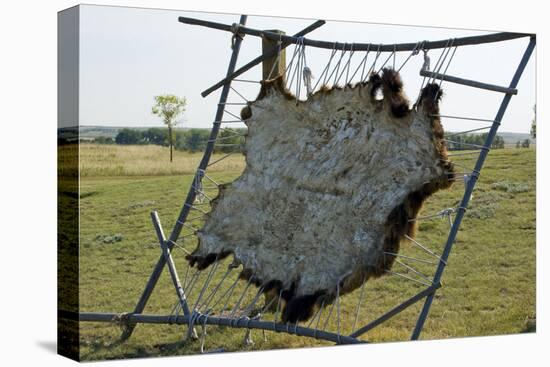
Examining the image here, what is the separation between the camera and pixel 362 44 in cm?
561

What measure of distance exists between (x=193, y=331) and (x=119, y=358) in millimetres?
690

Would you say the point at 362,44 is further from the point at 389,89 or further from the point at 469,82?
the point at 469,82

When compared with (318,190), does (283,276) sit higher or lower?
lower

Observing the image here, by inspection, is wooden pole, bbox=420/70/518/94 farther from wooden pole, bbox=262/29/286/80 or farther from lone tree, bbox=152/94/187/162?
lone tree, bbox=152/94/187/162

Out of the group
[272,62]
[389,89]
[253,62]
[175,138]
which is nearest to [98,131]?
[175,138]

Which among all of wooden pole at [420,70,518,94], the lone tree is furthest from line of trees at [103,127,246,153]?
wooden pole at [420,70,518,94]

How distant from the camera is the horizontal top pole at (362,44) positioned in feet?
17.2

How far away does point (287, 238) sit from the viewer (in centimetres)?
545

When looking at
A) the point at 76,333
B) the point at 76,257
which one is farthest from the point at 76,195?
the point at 76,333

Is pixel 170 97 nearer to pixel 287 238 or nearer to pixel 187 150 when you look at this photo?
pixel 187 150

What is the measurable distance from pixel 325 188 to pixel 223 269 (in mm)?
2857

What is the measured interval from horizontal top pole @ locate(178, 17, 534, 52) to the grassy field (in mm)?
1104

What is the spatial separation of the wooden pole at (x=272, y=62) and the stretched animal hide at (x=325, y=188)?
1.27ft

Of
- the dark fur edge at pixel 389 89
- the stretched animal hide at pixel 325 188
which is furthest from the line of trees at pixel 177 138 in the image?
the dark fur edge at pixel 389 89
